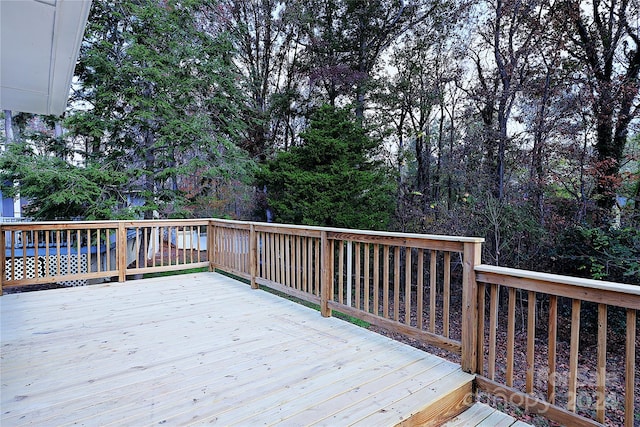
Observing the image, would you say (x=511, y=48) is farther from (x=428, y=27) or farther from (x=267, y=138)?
(x=267, y=138)

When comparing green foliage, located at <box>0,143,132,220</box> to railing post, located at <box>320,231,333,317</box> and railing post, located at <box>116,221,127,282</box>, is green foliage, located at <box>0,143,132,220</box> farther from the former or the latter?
railing post, located at <box>320,231,333,317</box>

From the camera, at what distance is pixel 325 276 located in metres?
3.64

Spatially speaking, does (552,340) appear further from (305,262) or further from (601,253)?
(601,253)

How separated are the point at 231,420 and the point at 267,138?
31.8 feet

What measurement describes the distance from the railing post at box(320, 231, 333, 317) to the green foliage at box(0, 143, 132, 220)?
4.90 metres

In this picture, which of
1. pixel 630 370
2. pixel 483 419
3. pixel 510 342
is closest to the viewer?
pixel 630 370

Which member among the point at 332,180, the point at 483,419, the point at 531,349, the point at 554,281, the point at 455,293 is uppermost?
the point at 332,180

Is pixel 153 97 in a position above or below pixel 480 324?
above

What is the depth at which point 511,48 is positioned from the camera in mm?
7238

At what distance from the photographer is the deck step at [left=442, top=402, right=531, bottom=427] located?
2010mm

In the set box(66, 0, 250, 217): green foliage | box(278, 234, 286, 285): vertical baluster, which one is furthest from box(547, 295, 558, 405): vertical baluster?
box(66, 0, 250, 217): green foliage

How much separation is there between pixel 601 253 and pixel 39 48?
25.0ft


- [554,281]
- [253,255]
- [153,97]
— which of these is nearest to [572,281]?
[554,281]

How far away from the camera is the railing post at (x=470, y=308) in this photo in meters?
2.41
